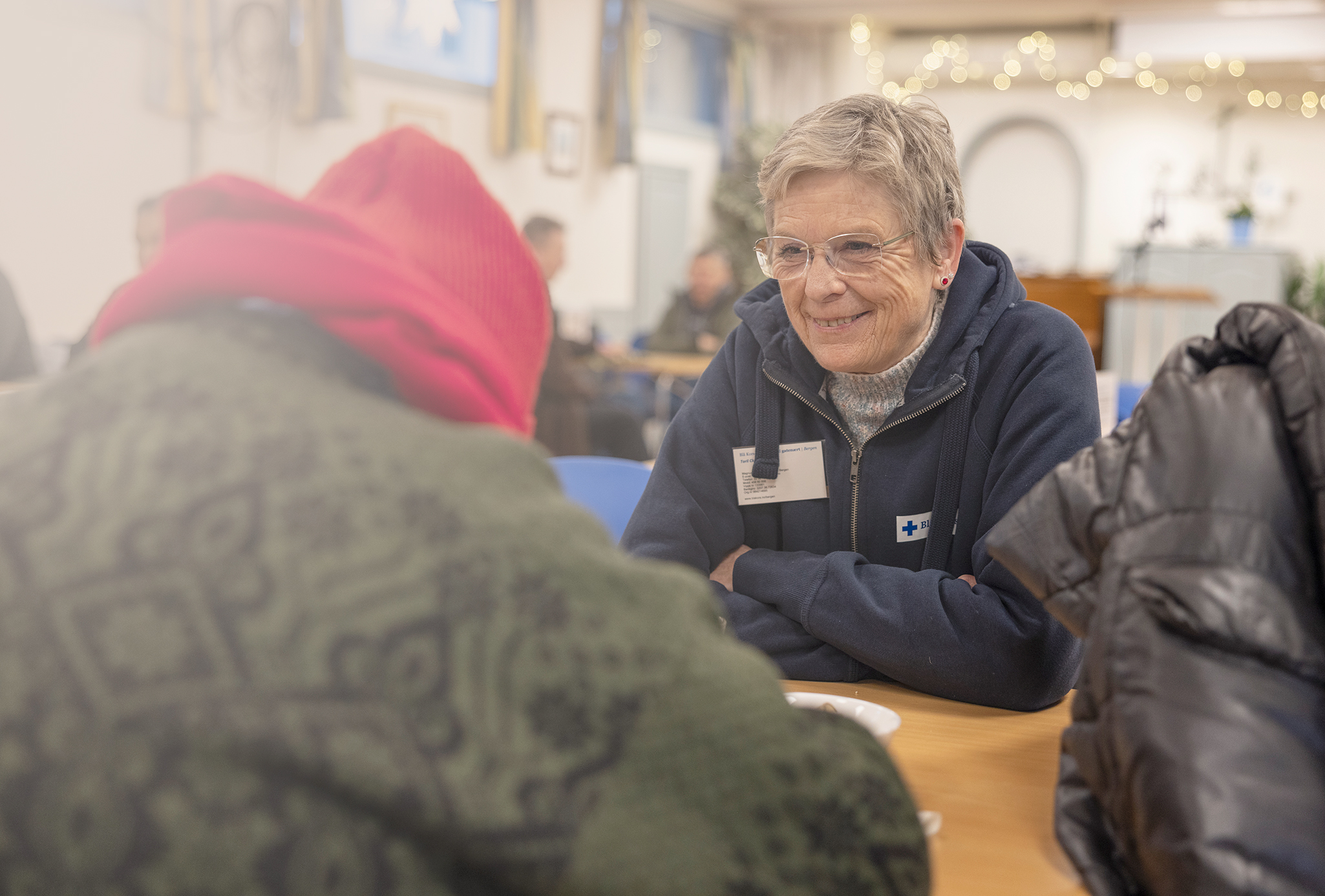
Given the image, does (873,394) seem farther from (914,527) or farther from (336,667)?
(336,667)

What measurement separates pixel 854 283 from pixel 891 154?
198mm

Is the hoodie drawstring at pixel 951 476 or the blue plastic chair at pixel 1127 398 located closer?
the hoodie drawstring at pixel 951 476

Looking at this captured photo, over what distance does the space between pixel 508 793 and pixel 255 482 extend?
21 centimetres

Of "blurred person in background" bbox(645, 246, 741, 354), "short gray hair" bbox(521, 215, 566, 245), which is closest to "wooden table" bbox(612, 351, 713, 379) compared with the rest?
"short gray hair" bbox(521, 215, 566, 245)

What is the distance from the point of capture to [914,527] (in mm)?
1647

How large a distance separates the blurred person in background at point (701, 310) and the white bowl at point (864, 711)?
21.1 feet

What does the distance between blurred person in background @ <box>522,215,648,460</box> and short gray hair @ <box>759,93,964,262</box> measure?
2.91 metres

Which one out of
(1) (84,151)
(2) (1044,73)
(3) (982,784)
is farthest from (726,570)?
(2) (1044,73)

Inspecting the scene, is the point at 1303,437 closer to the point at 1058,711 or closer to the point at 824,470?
the point at 1058,711

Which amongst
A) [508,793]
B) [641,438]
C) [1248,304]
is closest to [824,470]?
[1248,304]

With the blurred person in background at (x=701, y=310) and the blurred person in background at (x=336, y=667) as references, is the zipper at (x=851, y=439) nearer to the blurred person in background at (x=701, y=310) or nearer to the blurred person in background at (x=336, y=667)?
the blurred person in background at (x=336, y=667)

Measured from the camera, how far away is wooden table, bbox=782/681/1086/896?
0.93 m

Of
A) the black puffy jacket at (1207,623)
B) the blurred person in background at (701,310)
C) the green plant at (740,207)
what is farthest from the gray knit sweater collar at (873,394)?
the green plant at (740,207)

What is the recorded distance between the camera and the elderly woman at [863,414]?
1.52 meters
